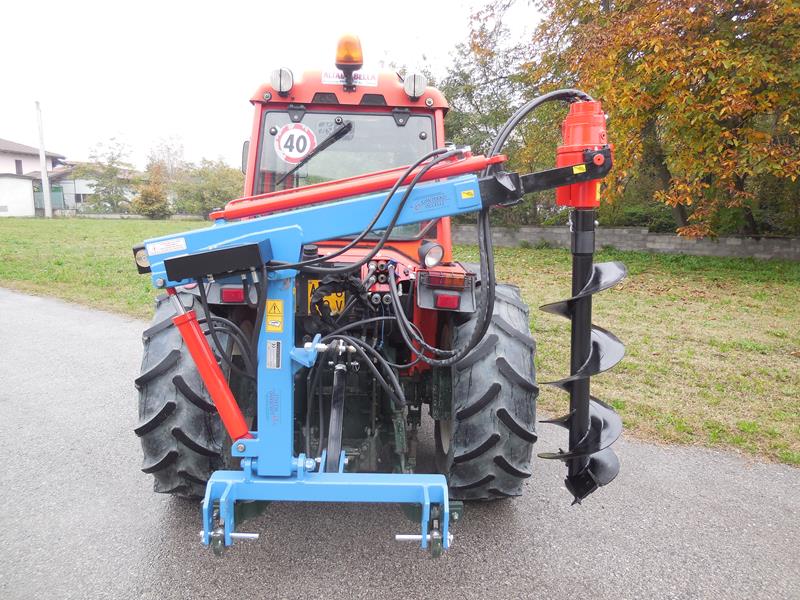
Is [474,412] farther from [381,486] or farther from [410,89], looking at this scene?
[410,89]

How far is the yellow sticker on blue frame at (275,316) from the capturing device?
2037 mm

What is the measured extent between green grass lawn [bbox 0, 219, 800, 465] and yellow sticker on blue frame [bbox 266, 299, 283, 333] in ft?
9.33

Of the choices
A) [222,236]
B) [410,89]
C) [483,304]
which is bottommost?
[483,304]

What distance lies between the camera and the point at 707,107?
29.7ft

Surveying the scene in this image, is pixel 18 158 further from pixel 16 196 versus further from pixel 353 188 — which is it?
pixel 353 188

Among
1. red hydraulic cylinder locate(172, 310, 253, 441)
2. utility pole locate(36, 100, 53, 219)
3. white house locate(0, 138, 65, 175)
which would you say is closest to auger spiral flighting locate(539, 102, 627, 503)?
red hydraulic cylinder locate(172, 310, 253, 441)

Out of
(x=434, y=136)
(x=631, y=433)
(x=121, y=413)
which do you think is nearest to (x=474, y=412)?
(x=434, y=136)

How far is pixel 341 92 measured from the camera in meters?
3.39

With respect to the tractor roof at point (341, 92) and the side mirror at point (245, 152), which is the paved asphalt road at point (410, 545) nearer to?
the side mirror at point (245, 152)

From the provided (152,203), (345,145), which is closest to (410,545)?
(345,145)

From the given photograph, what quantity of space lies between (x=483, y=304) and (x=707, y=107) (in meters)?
8.93

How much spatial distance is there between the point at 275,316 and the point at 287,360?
0.17 meters

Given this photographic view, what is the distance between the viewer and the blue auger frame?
1969mm

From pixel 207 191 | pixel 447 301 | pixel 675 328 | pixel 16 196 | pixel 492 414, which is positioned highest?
pixel 207 191
